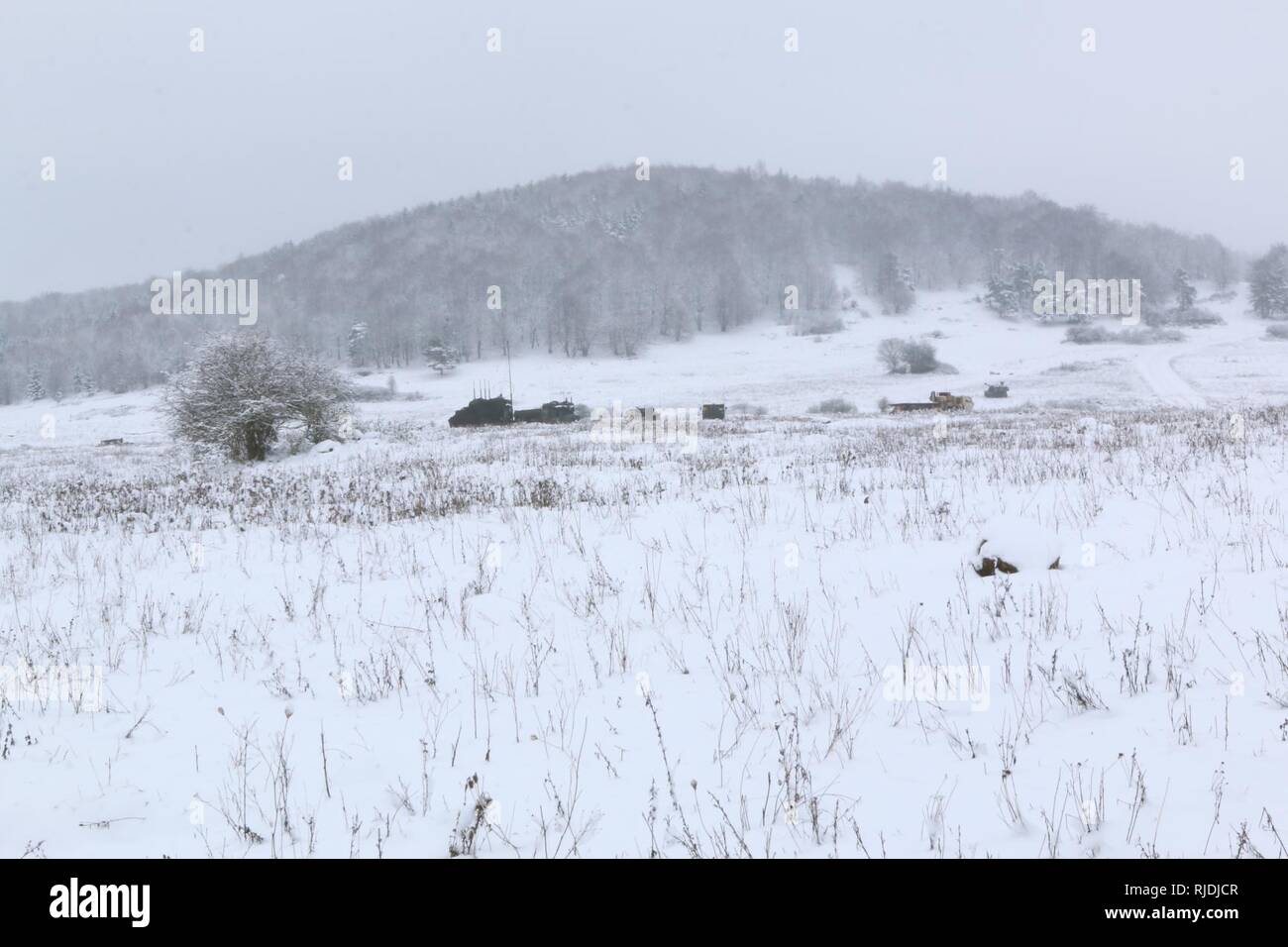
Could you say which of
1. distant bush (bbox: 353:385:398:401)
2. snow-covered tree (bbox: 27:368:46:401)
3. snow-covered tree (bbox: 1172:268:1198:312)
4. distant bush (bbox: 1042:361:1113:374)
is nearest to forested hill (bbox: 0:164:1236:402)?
snow-covered tree (bbox: 27:368:46:401)

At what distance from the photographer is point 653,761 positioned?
2.91 metres

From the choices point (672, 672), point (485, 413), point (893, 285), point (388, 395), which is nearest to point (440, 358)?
point (388, 395)

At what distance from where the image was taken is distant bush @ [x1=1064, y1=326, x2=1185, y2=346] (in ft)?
229

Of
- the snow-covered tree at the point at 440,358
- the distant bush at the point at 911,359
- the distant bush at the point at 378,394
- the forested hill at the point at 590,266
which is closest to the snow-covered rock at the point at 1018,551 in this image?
the distant bush at the point at 911,359

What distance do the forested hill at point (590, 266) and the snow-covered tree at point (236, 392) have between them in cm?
6263

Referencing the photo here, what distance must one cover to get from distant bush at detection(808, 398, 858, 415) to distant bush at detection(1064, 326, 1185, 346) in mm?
45111

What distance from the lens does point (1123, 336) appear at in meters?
72.1

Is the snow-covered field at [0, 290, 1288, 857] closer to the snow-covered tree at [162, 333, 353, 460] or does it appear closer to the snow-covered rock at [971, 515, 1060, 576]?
the snow-covered rock at [971, 515, 1060, 576]

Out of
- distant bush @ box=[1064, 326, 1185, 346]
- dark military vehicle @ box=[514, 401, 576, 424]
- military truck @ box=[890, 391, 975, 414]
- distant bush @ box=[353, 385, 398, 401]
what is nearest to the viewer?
military truck @ box=[890, 391, 975, 414]

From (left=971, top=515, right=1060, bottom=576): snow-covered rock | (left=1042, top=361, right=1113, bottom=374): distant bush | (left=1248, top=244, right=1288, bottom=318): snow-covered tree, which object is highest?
(left=1248, top=244, right=1288, bottom=318): snow-covered tree

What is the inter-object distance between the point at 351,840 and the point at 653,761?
1174mm

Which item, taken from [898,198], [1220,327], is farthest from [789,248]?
[1220,327]
